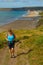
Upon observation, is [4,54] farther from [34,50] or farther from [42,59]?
[42,59]

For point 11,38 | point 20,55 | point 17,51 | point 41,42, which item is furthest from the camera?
point 41,42

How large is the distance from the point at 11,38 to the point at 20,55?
1.78 m

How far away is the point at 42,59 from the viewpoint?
564 inches

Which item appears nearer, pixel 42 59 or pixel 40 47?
pixel 42 59

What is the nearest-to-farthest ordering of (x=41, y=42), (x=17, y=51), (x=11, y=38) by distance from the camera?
(x=11, y=38) → (x=17, y=51) → (x=41, y=42)

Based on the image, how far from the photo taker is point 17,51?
17391mm

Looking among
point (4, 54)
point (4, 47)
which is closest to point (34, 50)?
point (4, 54)

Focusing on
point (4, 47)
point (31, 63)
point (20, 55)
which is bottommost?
point (4, 47)

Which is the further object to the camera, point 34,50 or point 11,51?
point 34,50

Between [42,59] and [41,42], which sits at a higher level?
[42,59]

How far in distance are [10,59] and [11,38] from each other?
1.18m

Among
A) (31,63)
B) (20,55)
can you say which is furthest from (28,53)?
(31,63)

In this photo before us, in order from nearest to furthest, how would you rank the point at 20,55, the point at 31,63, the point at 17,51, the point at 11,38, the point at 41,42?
1. the point at 31,63
2. the point at 11,38
3. the point at 20,55
4. the point at 17,51
5. the point at 41,42

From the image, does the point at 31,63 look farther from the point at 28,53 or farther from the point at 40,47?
the point at 40,47
